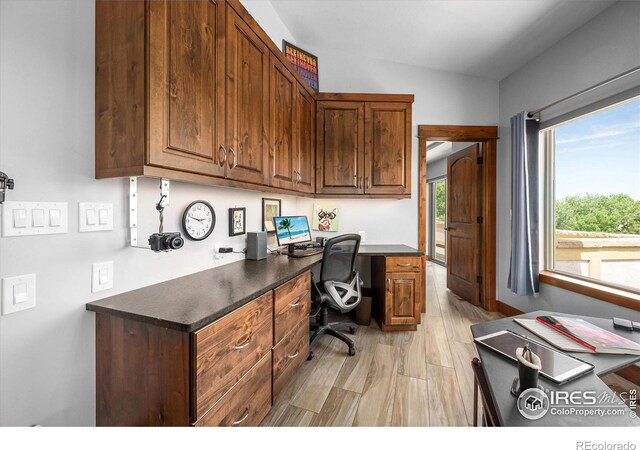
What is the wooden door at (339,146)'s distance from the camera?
9.32 ft

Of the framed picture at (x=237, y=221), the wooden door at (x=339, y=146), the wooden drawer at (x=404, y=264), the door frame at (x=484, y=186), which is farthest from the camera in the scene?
the door frame at (x=484, y=186)

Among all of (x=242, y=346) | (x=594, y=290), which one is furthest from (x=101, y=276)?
(x=594, y=290)

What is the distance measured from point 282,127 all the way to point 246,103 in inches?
20.9

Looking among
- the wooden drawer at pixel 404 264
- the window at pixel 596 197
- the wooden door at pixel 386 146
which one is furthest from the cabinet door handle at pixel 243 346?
the window at pixel 596 197

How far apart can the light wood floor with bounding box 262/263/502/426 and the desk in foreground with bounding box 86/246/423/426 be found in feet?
0.94

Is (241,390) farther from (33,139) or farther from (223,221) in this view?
(33,139)

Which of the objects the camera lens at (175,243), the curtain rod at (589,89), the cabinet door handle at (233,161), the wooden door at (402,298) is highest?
the curtain rod at (589,89)

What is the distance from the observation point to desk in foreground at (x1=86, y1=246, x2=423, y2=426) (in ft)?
3.12

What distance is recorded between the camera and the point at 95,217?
3.72 ft

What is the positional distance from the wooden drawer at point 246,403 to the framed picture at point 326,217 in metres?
1.96

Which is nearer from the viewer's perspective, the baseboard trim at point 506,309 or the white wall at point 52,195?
the white wall at point 52,195

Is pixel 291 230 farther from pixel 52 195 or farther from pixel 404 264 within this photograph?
pixel 52 195

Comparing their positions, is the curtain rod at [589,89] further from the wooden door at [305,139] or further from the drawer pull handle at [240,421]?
the drawer pull handle at [240,421]

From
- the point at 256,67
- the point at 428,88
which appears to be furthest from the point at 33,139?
the point at 428,88
